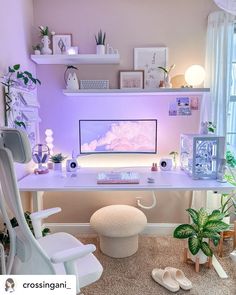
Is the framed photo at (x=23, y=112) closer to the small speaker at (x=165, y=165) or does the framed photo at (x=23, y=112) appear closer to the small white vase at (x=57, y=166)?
the small white vase at (x=57, y=166)

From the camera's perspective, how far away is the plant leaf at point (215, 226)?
1.93m

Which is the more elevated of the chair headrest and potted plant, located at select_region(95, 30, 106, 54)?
potted plant, located at select_region(95, 30, 106, 54)

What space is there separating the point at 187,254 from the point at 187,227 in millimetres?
311

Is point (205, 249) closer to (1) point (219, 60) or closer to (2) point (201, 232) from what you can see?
(2) point (201, 232)

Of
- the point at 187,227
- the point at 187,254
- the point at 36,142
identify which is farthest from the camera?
the point at 36,142

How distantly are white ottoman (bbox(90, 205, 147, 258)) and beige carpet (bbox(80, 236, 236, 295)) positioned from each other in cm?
8

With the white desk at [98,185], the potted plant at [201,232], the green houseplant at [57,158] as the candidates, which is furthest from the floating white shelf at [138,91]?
the potted plant at [201,232]

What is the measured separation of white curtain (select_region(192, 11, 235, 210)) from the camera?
230 centimetres

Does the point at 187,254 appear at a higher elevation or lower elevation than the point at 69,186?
lower

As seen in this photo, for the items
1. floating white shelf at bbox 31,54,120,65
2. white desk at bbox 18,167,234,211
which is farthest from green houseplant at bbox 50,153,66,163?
floating white shelf at bbox 31,54,120,65

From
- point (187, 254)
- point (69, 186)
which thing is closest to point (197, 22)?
point (69, 186)

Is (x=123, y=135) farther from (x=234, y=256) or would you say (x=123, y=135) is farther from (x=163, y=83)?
(x=234, y=256)

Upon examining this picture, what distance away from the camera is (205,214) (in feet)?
6.50

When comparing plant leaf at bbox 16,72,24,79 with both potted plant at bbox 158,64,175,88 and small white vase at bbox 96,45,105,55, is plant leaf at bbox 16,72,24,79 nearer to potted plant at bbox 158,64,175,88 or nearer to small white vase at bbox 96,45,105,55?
small white vase at bbox 96,45,105,55
